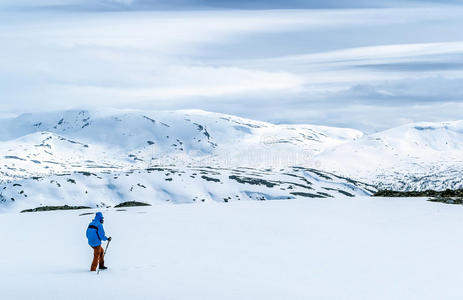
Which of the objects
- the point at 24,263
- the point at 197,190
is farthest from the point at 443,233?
the point at 197,190

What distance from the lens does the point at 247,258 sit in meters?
19.9

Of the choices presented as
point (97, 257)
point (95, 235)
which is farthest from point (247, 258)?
point (95, 235)

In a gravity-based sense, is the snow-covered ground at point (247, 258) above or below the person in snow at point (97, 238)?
below

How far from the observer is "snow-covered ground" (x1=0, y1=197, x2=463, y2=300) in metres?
14.5

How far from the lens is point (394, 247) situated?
2166cm

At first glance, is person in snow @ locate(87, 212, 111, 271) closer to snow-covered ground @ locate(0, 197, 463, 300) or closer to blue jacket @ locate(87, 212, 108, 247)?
blue jacket @ locate(87, 212, 108, 247)

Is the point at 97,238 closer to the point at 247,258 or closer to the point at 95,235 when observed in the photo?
the point at 95,235

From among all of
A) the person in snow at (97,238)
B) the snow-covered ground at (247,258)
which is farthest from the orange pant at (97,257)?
the snow-covered ground at (247,258)

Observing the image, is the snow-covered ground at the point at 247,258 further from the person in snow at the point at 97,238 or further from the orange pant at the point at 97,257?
the person in snow at the point at 97,238

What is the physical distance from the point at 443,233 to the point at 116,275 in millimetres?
16807

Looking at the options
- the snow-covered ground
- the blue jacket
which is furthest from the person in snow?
the snow-covered ground

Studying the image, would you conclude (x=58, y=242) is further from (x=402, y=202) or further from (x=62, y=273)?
(x=402, y=202)

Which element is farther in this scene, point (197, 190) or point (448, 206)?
point (197, 190)

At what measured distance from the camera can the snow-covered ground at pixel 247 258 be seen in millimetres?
14523
